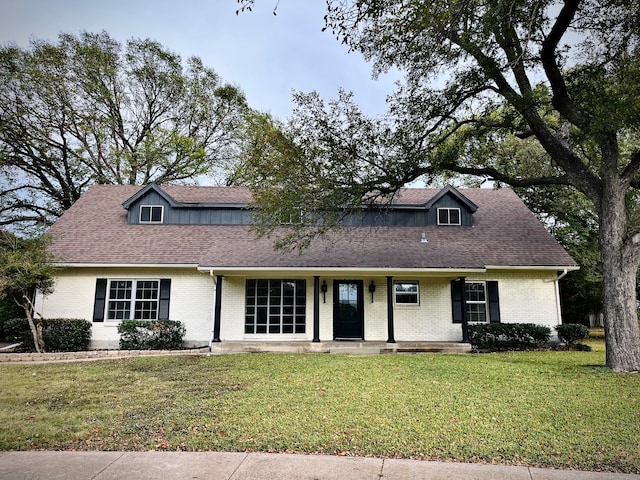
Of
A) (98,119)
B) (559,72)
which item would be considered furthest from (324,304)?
(98,119)

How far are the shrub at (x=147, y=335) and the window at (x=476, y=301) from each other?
9576 millimetres

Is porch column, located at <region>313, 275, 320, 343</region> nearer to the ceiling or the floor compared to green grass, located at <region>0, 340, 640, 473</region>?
nearer to the ceiling

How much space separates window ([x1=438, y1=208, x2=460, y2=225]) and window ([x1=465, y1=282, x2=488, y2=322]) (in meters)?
2.97

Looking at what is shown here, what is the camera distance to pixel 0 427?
5492mm

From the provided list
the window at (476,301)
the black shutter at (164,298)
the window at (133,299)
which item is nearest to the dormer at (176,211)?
the window at (133,299)

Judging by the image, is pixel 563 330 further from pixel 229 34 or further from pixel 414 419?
pixel 229 34

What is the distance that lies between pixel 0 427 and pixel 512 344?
42.7 feet

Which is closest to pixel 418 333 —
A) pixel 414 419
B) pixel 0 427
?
pixel 414 419

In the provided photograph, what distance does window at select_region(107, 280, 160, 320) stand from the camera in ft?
46.5

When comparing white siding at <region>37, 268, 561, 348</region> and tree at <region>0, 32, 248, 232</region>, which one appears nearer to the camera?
white siding at <region>37, 268, 561, 348</region>

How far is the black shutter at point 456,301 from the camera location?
46.9ft

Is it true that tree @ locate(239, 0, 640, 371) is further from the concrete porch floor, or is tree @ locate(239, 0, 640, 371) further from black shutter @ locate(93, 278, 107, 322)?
black shutter @ locate(93, 278, 107, 322)

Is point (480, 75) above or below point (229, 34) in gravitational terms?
above

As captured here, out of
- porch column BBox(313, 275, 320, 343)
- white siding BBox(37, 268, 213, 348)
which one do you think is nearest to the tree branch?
porch column BBox(313, 275, 320, 343)
